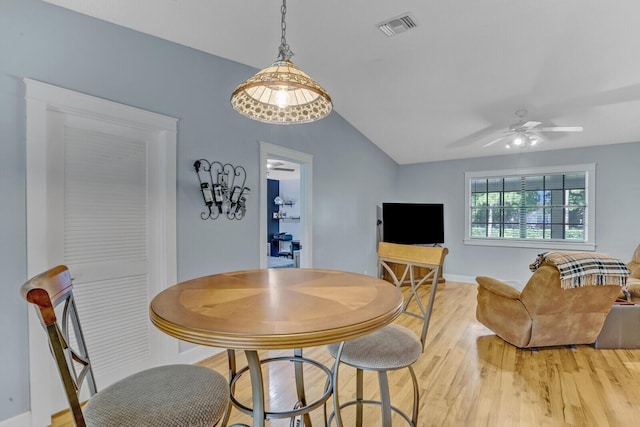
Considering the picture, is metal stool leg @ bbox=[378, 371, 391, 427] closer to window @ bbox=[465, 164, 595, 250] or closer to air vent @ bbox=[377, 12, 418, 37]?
air vent @ bbox=[377, 12, 418, 37]

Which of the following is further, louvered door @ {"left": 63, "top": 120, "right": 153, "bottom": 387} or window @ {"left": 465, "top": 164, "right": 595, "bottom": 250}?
window @ {"left": 465, "top": 164, "right": 595, "bottom": 250}

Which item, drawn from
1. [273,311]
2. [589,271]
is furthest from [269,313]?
[589,271]

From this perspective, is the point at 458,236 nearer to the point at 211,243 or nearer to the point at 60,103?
the point at 211,243

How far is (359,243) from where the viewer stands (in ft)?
16.4

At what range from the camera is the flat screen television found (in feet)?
17.3

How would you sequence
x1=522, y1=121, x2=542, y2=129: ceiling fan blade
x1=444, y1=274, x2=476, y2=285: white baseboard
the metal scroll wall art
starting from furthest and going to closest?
1. x1=444, y1=274, x2=476, y2=285: white baseboard
2. x1=522, y1=121, x2=542, y2=129: ceiling fan blade
3. the metal scroll wall art

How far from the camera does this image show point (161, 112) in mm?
2400

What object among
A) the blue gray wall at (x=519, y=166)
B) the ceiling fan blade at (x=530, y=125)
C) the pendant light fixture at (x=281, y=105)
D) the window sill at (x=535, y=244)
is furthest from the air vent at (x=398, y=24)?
the window sill at (x=535, y=244)

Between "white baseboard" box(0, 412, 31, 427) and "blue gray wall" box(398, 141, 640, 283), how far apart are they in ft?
19.1

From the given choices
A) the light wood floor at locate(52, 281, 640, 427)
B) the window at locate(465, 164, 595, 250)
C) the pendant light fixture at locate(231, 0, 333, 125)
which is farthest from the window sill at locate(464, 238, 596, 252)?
the pendant light fixture at locate(231, 0, 333, 125)

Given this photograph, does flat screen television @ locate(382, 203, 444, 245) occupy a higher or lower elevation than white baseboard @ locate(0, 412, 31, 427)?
higher

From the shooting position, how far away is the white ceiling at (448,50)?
2225 millimetres

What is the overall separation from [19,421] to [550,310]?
3783mm

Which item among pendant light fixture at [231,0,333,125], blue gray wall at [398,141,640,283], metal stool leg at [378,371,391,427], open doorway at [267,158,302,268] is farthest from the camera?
open doorway at [267,158,302,268]
